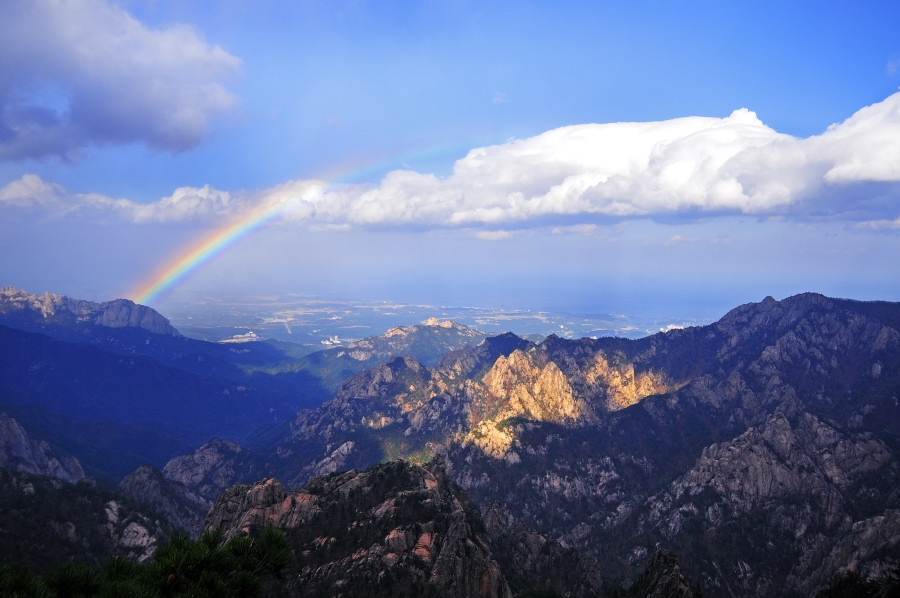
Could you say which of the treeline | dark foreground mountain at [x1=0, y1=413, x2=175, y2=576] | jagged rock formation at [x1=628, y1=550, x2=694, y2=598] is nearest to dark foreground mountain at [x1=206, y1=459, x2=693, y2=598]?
jagged rock formation at [x1=628, y1=550, x2=694, y2=598]

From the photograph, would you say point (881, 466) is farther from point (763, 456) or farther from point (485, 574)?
point (485, 574)

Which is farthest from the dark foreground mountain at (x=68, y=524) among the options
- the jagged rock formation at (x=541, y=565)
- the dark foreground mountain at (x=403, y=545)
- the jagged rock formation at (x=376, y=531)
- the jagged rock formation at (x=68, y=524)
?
the jagged rock formation at (x=541, y=565)

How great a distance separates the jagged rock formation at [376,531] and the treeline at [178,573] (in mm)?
85290

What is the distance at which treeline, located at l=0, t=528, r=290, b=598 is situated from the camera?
19844 millimetres

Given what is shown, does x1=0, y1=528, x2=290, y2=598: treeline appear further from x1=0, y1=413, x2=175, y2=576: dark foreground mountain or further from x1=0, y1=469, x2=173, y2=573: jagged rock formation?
x1=0, y1=413, x2=175, y2=576: dark foreground mountain

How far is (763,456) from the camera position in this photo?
19938 cm

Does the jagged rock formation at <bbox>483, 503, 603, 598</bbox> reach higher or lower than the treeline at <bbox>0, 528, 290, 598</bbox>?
lower

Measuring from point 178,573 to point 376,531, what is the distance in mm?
107019

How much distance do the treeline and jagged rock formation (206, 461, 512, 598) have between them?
85.3 metres

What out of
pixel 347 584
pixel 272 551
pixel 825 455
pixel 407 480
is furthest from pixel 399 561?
pixel 825 455

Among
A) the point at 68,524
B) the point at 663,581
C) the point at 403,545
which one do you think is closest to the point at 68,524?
the point at 68,524

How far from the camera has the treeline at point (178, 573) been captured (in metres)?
19.8

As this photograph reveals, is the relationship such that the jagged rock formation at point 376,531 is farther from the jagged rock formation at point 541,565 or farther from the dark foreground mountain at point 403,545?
the jagged rock formation at point 541,565

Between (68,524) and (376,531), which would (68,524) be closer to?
(68,524)
